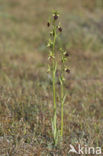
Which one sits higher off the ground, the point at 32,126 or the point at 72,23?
the point at 72,23

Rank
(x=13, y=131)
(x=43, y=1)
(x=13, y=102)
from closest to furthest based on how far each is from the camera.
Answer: (x=13, y=131)
(x=13, y=102)
(x=43, y=1)

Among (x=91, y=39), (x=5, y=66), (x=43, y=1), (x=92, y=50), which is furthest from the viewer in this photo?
(x=43, y=1)

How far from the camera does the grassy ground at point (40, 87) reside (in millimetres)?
3686

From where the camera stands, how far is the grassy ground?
12.1ft

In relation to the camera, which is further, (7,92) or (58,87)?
(58,87)

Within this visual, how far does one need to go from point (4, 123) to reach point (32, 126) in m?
0.43

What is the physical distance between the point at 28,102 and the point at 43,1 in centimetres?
1676

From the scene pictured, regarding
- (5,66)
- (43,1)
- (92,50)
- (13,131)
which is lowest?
(13,131)

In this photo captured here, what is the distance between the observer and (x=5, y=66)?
7.94 m

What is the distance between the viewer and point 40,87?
6109 millimetres

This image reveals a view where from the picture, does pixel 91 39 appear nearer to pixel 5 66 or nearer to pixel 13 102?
pixel 5 66

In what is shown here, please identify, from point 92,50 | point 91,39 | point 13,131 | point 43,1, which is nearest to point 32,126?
point 13,131

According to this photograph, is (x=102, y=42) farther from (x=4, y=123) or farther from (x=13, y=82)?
(x=4, y=123)

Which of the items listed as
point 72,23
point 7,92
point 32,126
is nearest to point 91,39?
point 72,23
